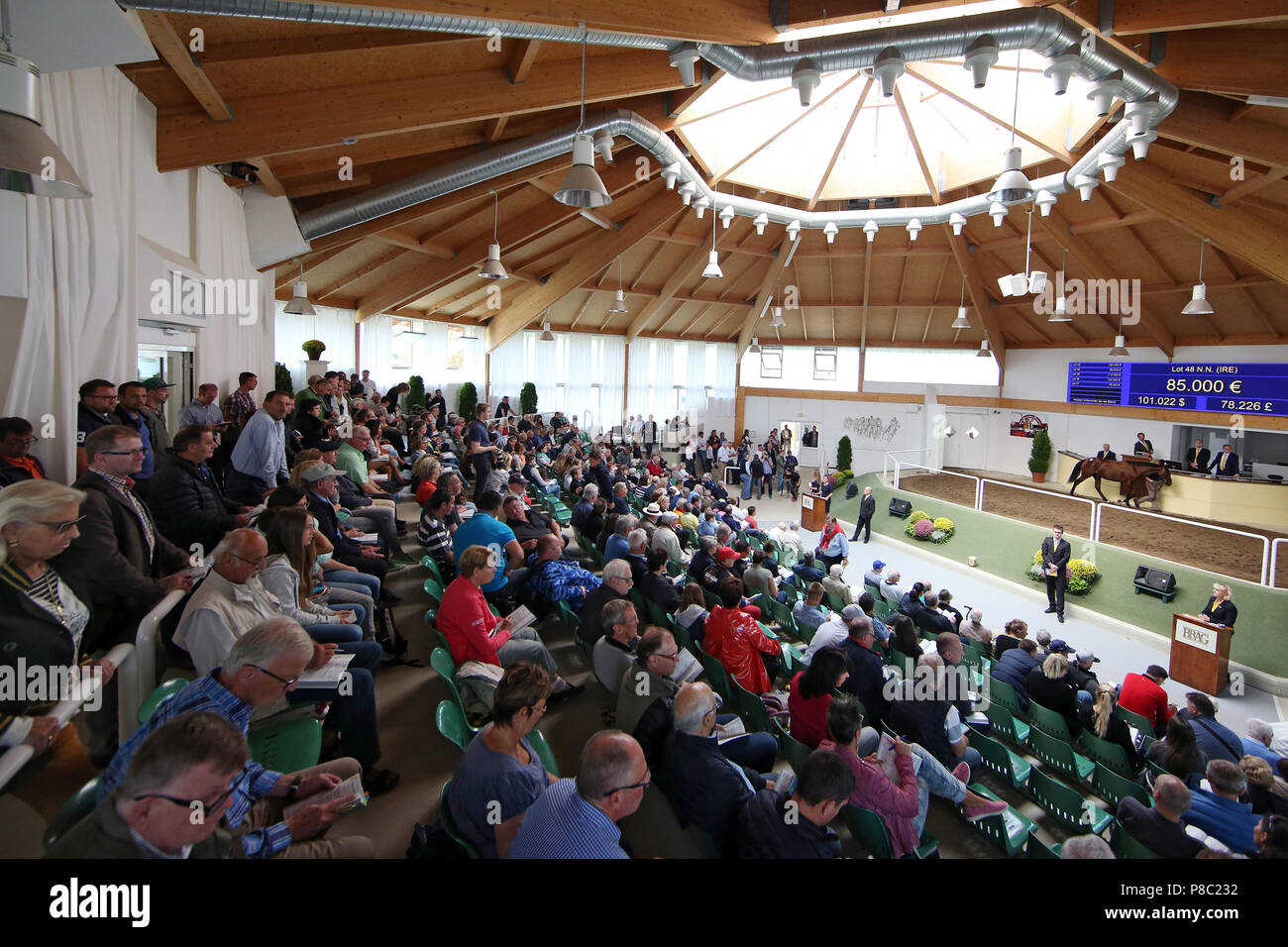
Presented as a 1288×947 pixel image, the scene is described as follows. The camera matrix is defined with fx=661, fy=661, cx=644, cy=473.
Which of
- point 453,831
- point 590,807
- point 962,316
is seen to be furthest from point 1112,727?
point 962,316

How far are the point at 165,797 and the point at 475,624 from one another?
2.04 meters

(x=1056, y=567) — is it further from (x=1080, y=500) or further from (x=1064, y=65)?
(x=1064, y=65)

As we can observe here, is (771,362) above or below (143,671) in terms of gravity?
above

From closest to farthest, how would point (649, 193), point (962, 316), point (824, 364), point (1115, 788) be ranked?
point (1115, 788) → point (649, 193) → point (962, 316) → point (824, 364)

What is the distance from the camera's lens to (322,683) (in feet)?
9.28

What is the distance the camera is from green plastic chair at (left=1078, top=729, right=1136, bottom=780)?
14.8 ft

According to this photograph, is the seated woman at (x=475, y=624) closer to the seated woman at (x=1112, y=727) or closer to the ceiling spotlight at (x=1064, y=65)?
the seated woman at (x=1112, y=727)

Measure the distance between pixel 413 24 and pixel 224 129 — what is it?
2256mm

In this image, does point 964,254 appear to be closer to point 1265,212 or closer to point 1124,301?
point 1124,301

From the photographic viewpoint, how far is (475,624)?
361 centimetres

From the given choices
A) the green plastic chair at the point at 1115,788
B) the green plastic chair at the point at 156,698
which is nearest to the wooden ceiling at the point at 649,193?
the green plastic chair at the point at 156,698

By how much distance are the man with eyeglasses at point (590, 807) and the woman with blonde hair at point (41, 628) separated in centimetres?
150

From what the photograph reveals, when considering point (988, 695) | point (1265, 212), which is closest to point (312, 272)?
point (988, 695)

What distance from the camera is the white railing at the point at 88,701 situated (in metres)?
1.91
